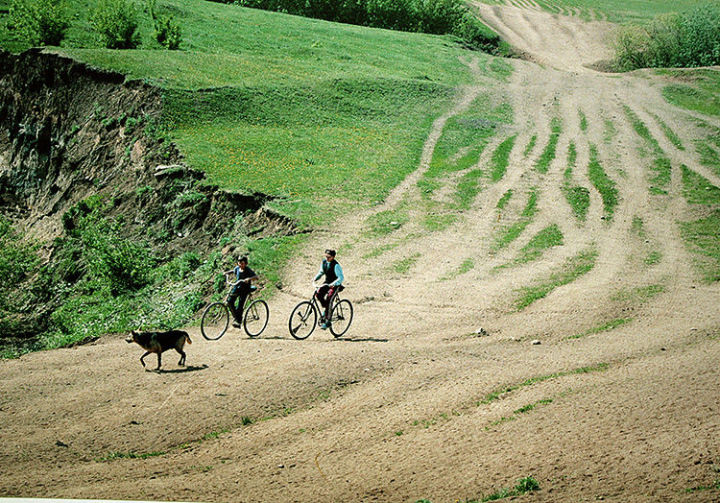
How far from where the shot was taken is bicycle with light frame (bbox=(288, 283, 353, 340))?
17828mm

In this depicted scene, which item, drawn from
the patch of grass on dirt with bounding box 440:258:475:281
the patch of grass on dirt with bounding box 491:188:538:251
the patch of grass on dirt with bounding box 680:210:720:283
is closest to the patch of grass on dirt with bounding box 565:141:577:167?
the patch of grass on dirt with bounding box 491:188:538:251

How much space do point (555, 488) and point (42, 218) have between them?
34.8 metres

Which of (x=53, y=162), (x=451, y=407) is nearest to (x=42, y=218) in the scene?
(x=53, y=162)

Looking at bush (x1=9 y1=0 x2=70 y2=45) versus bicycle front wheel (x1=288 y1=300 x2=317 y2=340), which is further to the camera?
bush (x1=9 y1=0 x2=70 y2=45)

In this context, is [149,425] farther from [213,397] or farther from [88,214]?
[88,214]

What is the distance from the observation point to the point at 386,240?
1065 inches

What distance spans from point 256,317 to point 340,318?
2.64 meters

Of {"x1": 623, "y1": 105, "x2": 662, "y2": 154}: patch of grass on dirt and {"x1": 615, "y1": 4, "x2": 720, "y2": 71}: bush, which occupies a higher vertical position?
{"x1": 615, "y1": 4, "x2": 720, "y2": 71}: bush

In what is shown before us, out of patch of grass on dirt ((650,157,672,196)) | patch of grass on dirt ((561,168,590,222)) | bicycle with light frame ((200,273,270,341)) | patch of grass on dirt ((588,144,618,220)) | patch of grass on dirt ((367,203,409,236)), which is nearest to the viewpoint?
bicycle with light frame ((200,273,270,341))

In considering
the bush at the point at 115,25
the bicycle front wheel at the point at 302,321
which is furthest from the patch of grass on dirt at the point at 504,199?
the bush at the point at 115,25

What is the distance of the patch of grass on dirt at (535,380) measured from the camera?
13852 millimetres

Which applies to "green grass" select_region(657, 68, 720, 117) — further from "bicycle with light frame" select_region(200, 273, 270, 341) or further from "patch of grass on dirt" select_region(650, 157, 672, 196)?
"bicycle with light frame" select_region(200, 273, 270, 341)

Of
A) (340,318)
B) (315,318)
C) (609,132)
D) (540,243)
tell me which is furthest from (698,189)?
(315,318)

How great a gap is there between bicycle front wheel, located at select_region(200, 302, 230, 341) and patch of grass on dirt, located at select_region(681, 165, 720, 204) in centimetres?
2647
